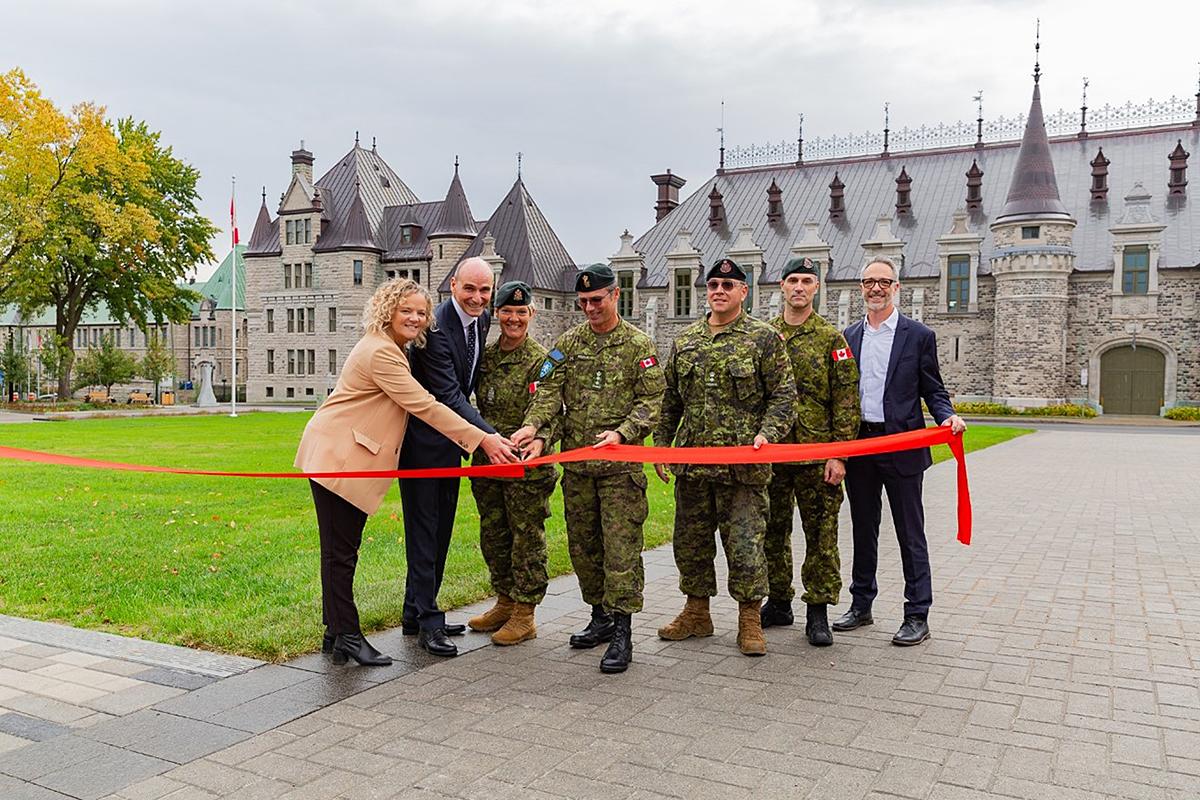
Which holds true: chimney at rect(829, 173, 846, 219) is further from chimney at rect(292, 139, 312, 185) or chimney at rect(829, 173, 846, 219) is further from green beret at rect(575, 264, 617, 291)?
green beret at rect(575, 264, 617, 291)

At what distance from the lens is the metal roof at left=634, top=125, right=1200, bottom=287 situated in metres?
42.3

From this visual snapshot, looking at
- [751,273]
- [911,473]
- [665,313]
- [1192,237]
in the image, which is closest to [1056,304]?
[1192,237]

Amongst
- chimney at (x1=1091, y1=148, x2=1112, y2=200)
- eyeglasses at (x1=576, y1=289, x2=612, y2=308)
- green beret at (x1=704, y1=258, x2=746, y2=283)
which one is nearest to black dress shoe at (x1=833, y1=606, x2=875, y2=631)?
green beret at (x1=704, y1=258, x2=746, y2=283)

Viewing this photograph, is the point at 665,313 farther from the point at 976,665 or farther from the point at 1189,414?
the point at 976,665

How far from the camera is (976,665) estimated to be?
5.39 m

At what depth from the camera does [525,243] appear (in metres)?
54.0

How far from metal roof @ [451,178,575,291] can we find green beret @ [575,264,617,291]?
47.3 meters

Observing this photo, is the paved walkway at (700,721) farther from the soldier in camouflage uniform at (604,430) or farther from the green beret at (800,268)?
the green beret at (800,268)

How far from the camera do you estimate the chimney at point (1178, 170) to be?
4200 centimetres

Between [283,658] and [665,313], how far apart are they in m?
47.3

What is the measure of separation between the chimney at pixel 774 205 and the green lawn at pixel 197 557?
39.8 metres

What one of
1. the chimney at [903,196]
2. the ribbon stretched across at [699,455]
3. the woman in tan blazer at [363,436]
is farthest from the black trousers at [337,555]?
the chimney at [903,196]

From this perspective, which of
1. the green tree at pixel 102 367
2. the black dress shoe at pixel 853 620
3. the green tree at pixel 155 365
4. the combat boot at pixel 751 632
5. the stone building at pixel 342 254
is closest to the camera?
the combat boot at pixel 751 632

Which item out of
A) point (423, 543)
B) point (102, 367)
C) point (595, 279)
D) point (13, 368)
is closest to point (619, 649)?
point (423, 543)
